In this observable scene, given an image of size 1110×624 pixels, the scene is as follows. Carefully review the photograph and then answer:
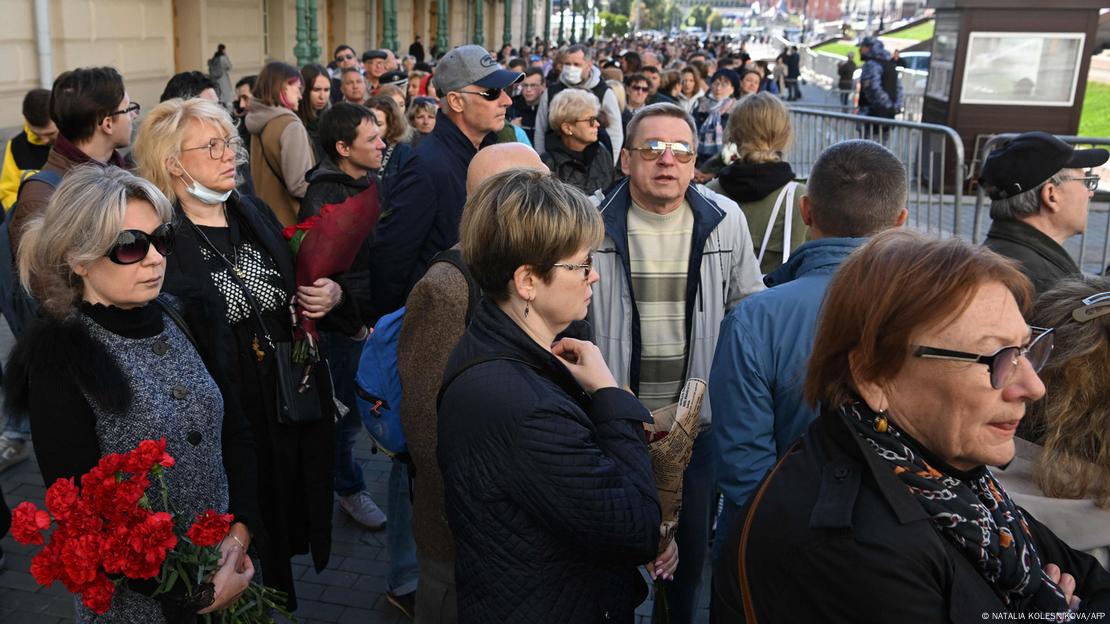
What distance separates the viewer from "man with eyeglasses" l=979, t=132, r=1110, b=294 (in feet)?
10.9

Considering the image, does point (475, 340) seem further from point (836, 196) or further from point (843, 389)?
point (836, 196)

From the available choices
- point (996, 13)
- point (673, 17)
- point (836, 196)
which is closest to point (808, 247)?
point (836, 196)

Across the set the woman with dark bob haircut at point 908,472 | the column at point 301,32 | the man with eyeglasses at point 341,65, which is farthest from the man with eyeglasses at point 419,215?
the column at point 301,32

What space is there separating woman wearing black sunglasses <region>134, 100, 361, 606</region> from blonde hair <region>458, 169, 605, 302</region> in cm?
121

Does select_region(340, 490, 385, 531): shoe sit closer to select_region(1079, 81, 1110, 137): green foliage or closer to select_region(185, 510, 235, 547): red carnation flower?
Answer: select_region(185, 510, 235, 547): red carnation flower

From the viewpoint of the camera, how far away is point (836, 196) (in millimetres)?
2840

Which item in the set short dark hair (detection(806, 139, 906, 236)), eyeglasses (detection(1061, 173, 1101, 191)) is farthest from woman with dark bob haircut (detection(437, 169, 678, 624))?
eyeglasses (detection(1061, 173, 1101, 191))

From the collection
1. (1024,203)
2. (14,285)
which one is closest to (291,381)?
(14,285)

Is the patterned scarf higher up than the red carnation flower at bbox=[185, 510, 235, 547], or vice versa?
the patterned scarf

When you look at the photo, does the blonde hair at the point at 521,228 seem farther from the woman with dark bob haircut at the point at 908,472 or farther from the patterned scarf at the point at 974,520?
the patterned scarf at the point at 974,520

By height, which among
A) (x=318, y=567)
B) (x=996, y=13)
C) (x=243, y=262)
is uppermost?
(x=996, y=13)

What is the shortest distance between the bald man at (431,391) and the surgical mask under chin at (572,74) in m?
7.36

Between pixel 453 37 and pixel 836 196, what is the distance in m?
39.7

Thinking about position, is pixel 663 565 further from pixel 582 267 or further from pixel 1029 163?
pixel 1029 163
